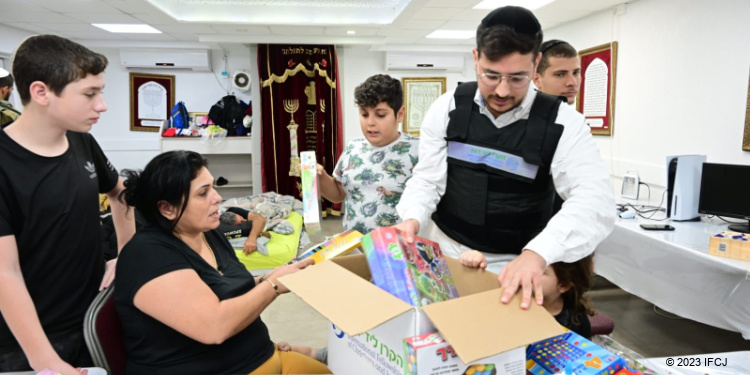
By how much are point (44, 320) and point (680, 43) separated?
4.45m

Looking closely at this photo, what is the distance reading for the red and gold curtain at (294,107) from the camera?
654 centimetres

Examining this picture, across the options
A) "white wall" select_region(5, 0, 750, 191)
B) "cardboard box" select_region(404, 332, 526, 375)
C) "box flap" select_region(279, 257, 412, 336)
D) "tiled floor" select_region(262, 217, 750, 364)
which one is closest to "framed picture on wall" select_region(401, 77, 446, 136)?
"white wall" select_region(5, 0, 750, 191)

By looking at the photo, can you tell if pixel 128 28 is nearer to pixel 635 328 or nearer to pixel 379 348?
pixel 379 348

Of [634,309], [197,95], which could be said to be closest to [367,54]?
[197,95]

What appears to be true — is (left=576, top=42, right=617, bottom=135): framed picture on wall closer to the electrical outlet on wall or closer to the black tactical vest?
the electrical outlet on wall

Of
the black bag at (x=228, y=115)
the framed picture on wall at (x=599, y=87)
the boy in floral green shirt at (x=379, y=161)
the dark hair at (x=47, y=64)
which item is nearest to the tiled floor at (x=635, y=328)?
the boy in floral green shirt at (x=379, y=161)

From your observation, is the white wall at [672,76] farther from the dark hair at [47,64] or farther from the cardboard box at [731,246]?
the dark hair at [47,64]

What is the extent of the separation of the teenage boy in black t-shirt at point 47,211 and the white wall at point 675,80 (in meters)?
3.88

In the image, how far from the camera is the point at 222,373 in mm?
1401

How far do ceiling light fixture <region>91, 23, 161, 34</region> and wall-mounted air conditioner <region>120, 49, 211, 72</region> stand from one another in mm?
831

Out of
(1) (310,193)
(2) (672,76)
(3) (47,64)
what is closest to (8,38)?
(3) (47,64)

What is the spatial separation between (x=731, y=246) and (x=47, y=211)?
116 inches

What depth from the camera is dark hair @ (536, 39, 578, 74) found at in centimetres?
256

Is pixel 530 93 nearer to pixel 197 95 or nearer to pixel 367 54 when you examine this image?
pixel 367 54
